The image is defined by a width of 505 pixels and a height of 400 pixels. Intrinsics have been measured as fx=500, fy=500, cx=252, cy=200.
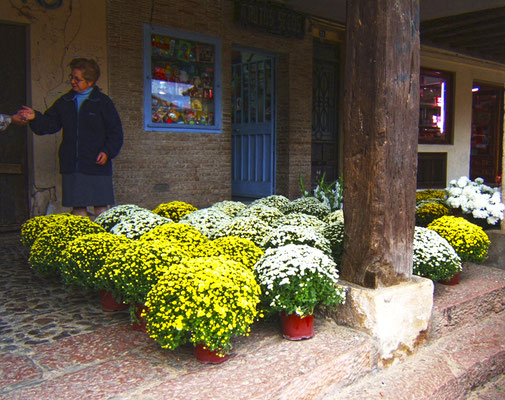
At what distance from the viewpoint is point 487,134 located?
49.5 ft

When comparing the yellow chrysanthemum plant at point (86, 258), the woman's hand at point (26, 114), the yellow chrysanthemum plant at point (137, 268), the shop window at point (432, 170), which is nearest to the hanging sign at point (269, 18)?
the woman's hand at point (26, 114)

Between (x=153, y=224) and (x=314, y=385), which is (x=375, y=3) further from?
(x=153, y=224)

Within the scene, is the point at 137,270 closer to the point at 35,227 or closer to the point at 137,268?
the point at 137,268

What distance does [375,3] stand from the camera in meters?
3.01

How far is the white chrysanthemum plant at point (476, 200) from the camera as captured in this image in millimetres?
5268

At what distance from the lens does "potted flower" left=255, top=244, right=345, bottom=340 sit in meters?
2.88

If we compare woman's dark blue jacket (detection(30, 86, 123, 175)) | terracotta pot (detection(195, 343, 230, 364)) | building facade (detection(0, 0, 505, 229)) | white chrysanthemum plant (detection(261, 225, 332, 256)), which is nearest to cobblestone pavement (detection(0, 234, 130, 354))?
terracotta pot (detection(195, 343, 230, 364))

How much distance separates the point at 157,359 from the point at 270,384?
2.20 feet

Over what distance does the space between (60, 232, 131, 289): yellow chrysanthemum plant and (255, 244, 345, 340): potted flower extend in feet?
3.82

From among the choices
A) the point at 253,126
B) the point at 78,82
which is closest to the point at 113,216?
the point at 78,82

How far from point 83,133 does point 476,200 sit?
4342 millimetres

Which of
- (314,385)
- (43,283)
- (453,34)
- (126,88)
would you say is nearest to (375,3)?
(314,385)

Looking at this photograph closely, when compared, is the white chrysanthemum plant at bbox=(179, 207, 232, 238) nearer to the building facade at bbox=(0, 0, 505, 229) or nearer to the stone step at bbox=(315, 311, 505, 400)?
the stone step at bbox=(315, 311, 505, 400)

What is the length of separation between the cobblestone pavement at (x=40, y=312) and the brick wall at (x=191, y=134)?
3199 mm
